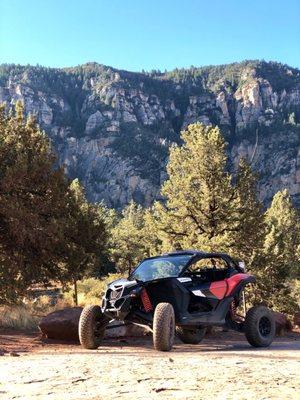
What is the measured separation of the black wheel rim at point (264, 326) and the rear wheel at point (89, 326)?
3851 mm

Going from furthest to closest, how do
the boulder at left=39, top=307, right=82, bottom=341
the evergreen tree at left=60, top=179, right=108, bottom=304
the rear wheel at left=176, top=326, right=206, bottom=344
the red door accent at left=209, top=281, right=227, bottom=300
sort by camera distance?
1. the evergreen tree at left=60, top=179, right=108, bottom=304
2. the rear wheel at left=176, top=326, right=206, bottom=344
3. the boulder at left=39, top=307, right=82, bottom=341
4. the red door accent at left=209, top=281, right=227, bottom=300

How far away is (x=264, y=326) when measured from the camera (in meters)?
10.6

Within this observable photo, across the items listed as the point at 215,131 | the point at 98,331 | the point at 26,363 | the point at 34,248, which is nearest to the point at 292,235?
the point at 215,131

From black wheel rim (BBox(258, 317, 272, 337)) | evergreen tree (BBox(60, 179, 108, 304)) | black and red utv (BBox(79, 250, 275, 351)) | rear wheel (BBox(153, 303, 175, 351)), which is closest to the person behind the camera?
rear wheel (BBox(153, 303, 175, 351))

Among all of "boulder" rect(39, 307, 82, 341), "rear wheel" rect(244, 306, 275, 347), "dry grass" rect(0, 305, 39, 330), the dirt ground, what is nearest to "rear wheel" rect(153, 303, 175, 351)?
the dirt ground

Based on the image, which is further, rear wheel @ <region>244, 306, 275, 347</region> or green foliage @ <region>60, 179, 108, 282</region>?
green foliage @ <region>60, 179, 108, 282</region>

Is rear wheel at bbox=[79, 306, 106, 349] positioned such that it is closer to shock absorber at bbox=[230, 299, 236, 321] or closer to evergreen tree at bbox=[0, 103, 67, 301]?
shock absorber at bbox=[230, 299, 236, 321]

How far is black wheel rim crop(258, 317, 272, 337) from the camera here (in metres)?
10.5

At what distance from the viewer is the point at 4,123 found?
16266 millimetres

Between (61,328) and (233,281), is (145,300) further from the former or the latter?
Answer: (61,328)

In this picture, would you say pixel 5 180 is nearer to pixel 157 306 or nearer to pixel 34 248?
pixel 34 248

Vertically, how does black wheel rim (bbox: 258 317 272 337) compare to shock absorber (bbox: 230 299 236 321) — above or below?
below

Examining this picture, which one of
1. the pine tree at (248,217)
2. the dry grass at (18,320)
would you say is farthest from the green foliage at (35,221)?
the pine tree at (248,217)

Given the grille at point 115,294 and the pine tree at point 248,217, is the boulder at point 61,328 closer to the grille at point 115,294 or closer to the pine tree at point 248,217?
the grille at point 115,294
